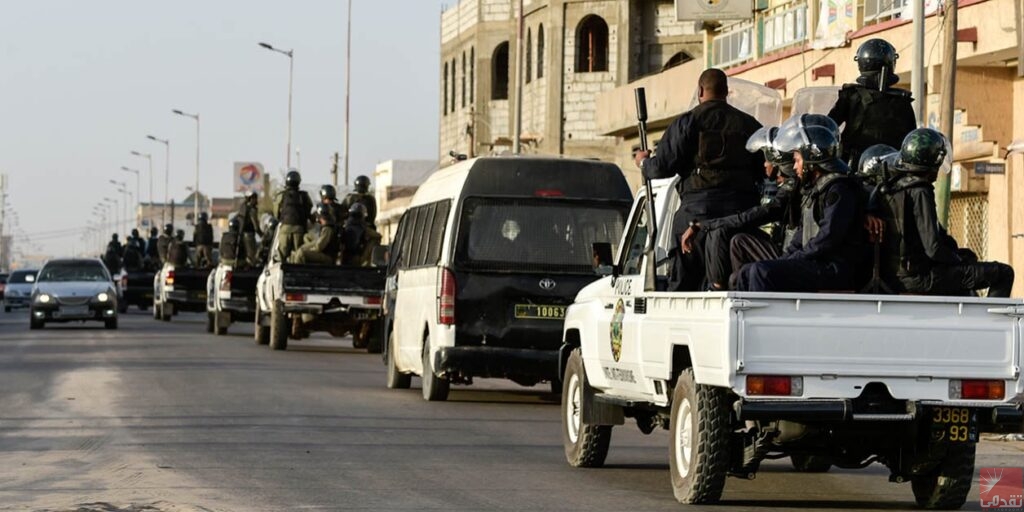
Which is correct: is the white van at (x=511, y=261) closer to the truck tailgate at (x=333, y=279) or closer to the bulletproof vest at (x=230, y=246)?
the truck tailgate at (x=333, y=279)

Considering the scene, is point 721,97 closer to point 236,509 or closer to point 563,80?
point 236,509

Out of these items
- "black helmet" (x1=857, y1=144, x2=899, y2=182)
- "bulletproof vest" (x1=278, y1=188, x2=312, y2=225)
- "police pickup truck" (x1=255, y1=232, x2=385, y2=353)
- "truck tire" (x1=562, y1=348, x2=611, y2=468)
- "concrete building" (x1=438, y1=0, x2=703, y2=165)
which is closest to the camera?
"black helmet" (x1=857, y1=144, x2=899, y2=182)

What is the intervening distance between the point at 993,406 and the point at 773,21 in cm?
2873

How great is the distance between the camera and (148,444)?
15352mm

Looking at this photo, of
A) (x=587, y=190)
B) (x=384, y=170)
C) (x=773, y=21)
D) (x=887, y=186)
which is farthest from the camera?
(x=384, y=170)

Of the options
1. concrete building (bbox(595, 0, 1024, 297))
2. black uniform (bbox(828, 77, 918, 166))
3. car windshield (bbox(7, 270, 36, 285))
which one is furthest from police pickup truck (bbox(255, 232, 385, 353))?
car windshield (bbox(7, 270, 36, 285))

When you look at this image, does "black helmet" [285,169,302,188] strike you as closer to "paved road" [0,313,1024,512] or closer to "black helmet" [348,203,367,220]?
"black helmet" [348,203,367,220]

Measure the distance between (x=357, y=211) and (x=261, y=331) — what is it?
3.97 metres

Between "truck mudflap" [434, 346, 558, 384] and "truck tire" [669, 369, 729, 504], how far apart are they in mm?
8066

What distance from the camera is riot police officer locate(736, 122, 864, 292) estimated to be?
11.3m

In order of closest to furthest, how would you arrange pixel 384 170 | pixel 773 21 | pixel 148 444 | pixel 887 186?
1. pixel 887 186
2. pixel 148 444
3. pixel 773 21
4. pixel 384 170

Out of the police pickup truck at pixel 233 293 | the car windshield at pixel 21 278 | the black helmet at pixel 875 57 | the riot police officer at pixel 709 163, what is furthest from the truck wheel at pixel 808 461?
the car windshield at pixel 21 278

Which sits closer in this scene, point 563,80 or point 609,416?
point 609,416

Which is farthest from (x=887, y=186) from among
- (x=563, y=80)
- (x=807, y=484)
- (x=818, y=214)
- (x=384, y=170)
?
(x=384, y=170)
